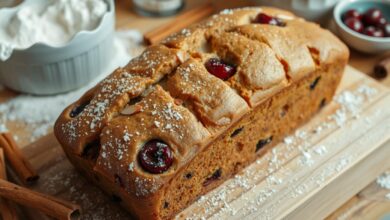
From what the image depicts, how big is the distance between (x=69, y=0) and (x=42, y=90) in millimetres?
363

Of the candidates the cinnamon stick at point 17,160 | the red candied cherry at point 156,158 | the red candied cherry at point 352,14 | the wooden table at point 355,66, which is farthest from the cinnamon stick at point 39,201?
the red candied cherry at point 352,14

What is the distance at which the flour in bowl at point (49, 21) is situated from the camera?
1.99 m

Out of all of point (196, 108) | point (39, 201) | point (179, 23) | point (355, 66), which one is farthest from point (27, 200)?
point (355, 66)

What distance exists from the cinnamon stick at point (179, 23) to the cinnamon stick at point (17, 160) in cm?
79

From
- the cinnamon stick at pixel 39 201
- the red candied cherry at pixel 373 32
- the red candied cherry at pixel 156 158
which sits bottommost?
the cinnamon stick at pixel 39 201

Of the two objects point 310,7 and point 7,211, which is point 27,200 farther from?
point 310,7

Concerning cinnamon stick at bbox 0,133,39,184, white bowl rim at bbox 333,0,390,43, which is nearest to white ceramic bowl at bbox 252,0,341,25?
white bowl rim at bbox 333,0,390,43

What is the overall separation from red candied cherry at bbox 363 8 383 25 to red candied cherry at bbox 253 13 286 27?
0.60 meters

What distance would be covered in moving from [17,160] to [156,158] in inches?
22.2

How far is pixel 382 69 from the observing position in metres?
2.25

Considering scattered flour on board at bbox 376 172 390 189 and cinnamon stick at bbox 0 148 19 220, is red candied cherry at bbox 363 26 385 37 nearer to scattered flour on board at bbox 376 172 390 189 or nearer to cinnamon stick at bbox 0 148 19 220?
scattered flour on board at bbox 376 172 390 189

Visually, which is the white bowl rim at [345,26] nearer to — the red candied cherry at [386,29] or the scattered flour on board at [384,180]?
the red candied cherry at [386,29]

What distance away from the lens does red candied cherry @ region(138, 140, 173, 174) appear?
1.47 meters

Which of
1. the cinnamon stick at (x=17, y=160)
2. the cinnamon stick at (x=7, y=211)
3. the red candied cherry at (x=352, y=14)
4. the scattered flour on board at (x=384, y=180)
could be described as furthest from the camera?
the red candied cherry at (x=352, y=14)
